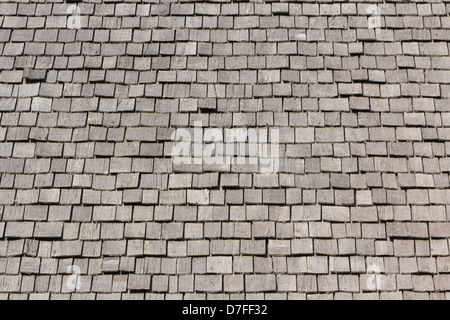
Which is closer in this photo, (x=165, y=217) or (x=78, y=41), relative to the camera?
(x=165, y=217)

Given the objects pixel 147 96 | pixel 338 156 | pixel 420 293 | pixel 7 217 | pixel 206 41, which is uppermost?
pixel 206 41

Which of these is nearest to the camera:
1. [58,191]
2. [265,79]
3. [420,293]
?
[420,293]

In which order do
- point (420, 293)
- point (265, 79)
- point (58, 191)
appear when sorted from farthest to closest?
point (265, 79)
point (58, 191)
point (420, 293)

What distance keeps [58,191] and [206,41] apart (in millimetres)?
1982

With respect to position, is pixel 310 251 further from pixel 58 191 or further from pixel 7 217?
pixel 7 217

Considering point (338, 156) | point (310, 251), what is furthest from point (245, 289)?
point (338, 156)

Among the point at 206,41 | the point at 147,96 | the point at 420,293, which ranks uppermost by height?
the point at 206,41

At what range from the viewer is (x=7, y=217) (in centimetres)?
427

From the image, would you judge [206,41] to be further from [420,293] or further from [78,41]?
[420,293]

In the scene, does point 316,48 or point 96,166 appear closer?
point 96,166

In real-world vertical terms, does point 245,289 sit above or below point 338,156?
below

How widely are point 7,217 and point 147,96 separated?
5.36ft

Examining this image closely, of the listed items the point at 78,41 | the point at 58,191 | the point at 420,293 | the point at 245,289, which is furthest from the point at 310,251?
the point at 78,41

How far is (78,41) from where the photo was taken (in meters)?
4.82
